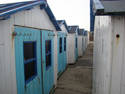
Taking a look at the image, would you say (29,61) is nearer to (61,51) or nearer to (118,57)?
(118,57)

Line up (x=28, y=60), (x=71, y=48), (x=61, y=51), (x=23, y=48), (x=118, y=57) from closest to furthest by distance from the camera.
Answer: (x=118, y=57) → (x=23, y=48) → (x=28, y=60) → (x=61, y=51) → (x=71, y=48)

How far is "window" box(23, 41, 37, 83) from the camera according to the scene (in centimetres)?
267

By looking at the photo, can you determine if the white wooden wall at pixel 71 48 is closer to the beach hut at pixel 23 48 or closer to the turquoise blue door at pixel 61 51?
the turquoise blue door at pixel 61 51

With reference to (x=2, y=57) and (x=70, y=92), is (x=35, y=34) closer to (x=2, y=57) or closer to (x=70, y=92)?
(x=2, y=57)

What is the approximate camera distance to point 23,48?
2467 mm

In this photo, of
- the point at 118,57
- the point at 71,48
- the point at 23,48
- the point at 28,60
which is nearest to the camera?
the point at 118,57

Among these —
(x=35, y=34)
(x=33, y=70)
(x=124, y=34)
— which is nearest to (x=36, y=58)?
(x=33, y=70)

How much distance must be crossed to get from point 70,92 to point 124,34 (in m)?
3.75

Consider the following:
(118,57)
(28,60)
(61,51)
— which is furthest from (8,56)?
(61,51)

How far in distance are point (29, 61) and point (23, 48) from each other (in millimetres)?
469

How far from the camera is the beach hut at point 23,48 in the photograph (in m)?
1.98

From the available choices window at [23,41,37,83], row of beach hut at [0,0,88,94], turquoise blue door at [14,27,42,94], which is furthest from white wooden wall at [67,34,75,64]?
window at [23,41,37,83]

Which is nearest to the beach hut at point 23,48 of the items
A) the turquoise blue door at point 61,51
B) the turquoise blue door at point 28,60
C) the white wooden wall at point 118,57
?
the turquoise blue door at point 28,60

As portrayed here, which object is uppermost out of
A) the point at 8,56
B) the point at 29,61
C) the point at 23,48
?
the point at 23,48
